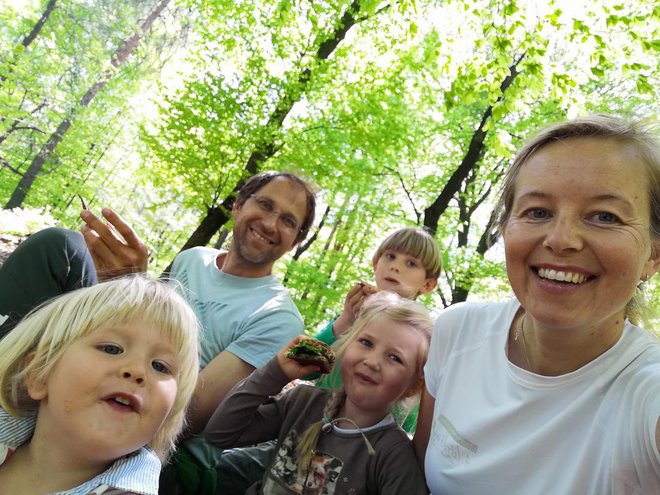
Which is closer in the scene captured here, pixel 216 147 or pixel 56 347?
pixel 56 347

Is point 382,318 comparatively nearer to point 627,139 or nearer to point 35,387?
point 627,139

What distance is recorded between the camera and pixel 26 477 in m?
1.54

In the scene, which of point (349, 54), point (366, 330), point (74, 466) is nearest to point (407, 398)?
point (366, 330)

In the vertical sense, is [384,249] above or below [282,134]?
below

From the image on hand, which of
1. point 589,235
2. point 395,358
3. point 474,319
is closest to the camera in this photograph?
point 589,235

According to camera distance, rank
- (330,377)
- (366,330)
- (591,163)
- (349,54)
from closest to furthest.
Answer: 1. (591,163)
2. (366,330)
3. (330,377)
4. (349,54)

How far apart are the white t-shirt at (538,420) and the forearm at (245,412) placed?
0.81 metres

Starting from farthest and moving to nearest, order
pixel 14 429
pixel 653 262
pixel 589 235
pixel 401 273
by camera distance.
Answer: pixel 401 273
pixel 14 429
pixel 653 262
pixel 589 235

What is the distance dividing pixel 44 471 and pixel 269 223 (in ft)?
6.82

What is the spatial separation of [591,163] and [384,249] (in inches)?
98.4

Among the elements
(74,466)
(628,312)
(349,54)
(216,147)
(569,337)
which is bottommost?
(74,466)

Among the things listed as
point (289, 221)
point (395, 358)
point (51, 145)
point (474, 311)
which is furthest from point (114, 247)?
point (51, 145)

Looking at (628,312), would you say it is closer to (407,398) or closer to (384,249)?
(407,398)

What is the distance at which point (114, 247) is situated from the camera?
2.38 metres
